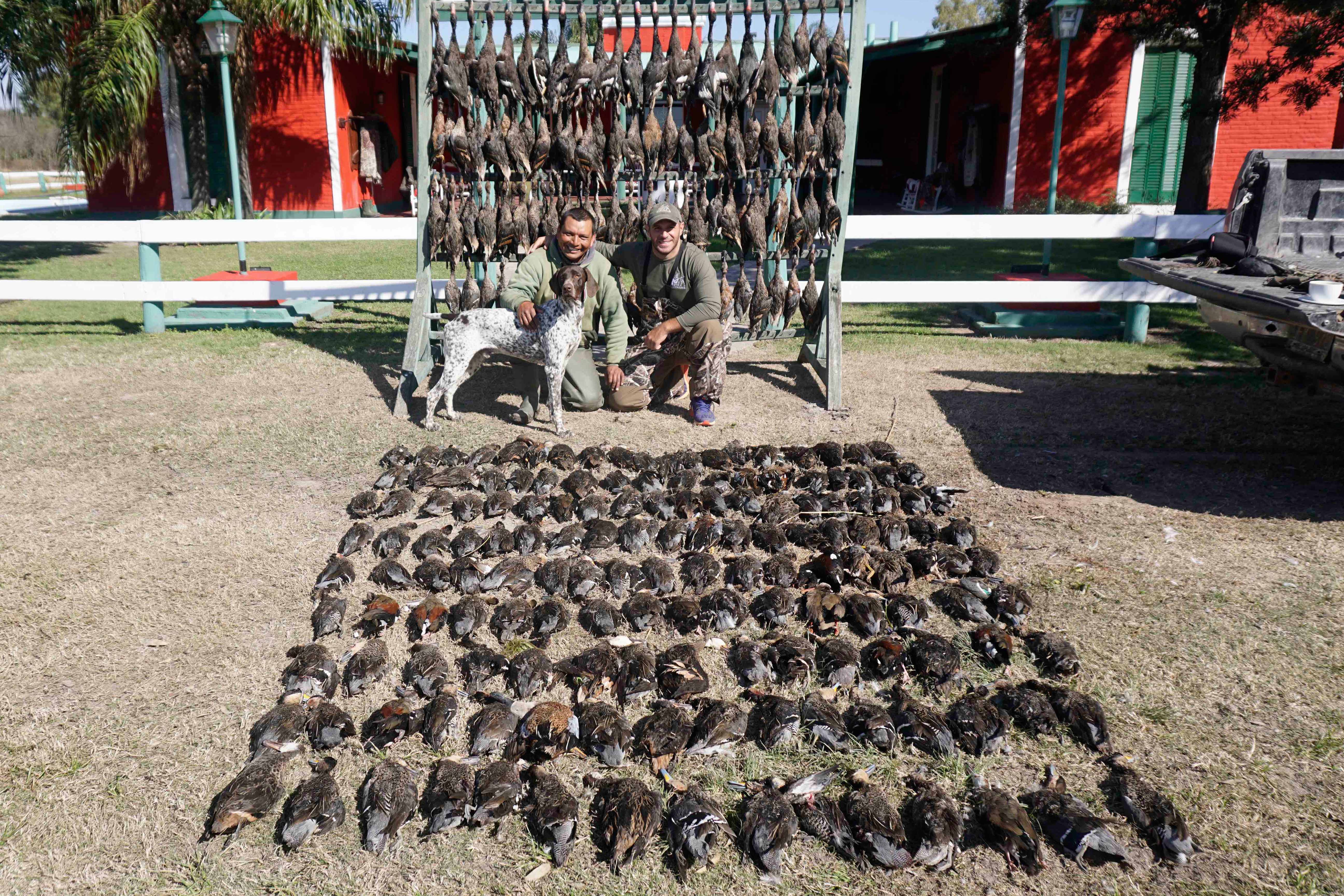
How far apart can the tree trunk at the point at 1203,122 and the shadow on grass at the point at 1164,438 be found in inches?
277

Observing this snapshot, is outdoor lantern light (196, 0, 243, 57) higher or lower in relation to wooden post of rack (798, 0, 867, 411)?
higher

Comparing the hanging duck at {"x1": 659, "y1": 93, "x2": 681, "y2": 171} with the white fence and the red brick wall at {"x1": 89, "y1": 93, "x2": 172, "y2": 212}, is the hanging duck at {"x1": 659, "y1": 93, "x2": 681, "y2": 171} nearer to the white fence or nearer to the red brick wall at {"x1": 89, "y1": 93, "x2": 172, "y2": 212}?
the white fence

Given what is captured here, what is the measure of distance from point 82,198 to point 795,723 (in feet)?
122

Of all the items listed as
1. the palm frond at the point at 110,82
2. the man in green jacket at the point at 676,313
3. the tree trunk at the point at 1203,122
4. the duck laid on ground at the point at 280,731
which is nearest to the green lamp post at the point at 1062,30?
the tree trunk at the point at 1203,122

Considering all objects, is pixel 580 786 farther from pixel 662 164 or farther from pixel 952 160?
pixel 952 160

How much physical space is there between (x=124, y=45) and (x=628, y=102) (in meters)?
14.8

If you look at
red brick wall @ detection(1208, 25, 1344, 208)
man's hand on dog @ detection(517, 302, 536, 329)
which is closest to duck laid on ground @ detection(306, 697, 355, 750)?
man's hand on dog @ detection(517, 302, 536, 329)

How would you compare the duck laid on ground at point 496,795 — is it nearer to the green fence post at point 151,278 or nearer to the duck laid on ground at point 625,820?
the duck laid on ground at point 625,820

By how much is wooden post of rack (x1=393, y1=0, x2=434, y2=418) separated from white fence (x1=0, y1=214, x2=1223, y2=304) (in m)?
1.13

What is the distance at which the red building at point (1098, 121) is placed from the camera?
20.6 m

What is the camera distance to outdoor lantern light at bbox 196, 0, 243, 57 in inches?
480

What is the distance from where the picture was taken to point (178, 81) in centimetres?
2192

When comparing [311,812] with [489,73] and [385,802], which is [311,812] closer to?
[385,802]

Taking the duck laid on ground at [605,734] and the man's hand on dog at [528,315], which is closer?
the duck laid on ground at [605,734]
